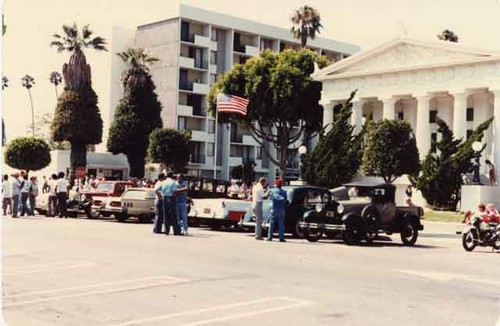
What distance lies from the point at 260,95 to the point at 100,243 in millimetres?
34575

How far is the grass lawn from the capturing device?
34312 mm

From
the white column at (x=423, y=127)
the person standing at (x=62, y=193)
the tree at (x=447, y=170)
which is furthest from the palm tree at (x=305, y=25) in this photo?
the person standing at (x=62, y=193)

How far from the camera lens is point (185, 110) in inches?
2832

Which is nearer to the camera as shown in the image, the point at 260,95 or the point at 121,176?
the point at 260,95

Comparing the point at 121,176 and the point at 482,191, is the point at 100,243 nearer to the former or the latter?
the point at 482,191

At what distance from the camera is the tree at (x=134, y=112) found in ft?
209

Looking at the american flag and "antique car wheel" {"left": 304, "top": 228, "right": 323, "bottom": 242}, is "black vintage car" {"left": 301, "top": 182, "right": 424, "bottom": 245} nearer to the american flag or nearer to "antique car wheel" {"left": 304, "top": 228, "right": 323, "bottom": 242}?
"antique car wheel" {"left": 304, "top": 228, "right": 323, "bottom": 242}

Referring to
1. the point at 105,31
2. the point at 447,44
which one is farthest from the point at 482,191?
the point at 105,31

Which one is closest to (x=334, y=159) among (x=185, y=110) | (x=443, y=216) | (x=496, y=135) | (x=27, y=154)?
(x=443, y=216)

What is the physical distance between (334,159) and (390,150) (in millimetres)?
10385

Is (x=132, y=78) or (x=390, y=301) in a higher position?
(x=132, y=78)

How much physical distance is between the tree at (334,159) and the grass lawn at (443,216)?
4.37 meters

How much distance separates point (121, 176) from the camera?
67625 millimetres

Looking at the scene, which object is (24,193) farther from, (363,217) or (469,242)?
(469,242)
